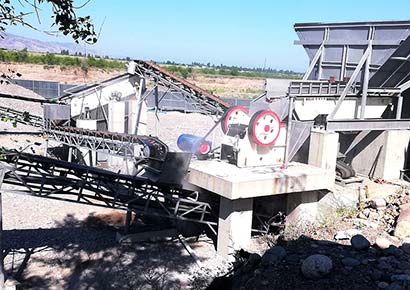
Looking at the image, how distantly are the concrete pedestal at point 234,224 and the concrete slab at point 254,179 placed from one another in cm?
40

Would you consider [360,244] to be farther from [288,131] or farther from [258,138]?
[288,131]

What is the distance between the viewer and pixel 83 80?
5309 cm

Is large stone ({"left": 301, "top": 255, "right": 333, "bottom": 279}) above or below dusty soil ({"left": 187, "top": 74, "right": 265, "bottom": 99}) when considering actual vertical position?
below

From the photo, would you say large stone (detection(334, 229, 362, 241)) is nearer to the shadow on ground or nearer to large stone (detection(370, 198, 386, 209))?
large stone (detection(370, 198, 386, 209))

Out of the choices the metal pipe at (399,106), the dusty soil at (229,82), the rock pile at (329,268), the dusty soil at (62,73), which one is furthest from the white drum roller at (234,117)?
the dusty soil at (229,82)

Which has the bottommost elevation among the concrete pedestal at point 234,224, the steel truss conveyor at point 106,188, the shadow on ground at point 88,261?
the shadow on ground at point 88,261

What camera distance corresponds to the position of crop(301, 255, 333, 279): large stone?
5.80 m

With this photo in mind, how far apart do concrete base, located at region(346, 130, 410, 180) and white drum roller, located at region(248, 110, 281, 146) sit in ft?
13.7

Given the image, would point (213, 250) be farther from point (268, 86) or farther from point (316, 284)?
point (316, 284)

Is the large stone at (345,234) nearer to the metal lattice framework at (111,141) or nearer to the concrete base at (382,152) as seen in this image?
the concrete base at (382,152)

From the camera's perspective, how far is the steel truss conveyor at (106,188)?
30.3 ft

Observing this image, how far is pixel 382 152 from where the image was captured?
539 inches

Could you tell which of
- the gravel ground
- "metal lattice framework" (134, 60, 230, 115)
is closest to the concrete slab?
"metal lattice framework" (134, 60, 230, 115)

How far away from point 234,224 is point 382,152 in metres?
5.94
